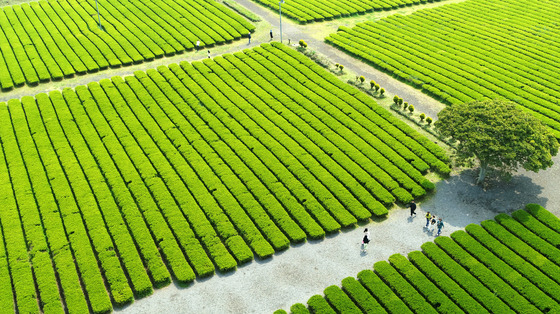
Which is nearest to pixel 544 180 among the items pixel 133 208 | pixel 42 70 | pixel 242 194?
pixel 242 194

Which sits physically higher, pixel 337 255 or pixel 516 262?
pixel 516 262

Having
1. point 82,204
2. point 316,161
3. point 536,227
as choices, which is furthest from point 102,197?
point 536,227

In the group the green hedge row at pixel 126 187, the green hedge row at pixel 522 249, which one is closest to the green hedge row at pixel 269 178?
the green hedge row at pixel 126 187

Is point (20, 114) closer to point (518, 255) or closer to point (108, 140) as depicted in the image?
point (108, 140)

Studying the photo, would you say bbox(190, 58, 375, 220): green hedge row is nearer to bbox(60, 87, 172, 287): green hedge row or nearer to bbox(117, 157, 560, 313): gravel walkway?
bbox(117, 157, 560, 313): gravel walkway

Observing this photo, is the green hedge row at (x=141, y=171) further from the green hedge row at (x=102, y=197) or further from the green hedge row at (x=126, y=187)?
the green hedge row at (x=102, y=197)

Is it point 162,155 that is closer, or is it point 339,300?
point 339,300

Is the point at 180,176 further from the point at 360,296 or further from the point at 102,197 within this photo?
the point at 360,296
